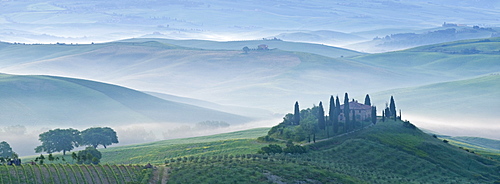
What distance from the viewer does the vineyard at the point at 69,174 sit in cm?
9294

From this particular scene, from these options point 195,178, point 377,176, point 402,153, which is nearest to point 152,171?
point 195,178

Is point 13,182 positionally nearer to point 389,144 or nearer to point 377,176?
point 377,176

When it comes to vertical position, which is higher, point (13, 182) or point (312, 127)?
point (312, 127)

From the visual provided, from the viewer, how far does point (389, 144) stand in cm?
14100

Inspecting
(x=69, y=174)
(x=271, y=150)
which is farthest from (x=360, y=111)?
(x=69, y=174)

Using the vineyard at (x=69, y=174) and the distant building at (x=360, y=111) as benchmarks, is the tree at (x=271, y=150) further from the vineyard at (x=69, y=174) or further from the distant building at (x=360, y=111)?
the distant building at (x=360, y=111)

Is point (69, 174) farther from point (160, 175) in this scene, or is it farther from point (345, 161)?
point (345, 161)

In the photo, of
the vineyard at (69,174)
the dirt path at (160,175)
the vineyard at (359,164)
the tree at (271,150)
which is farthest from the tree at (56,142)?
the vineyard at (69,174)

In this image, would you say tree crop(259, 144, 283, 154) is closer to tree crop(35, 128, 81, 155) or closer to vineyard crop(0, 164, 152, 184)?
vineyard crop(0, 164, 152, 184)

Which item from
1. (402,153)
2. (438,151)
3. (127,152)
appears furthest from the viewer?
(127,152)

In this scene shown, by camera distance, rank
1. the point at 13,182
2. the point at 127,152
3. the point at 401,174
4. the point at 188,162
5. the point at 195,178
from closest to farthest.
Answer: the point at 13,182 → the point at 195,178 → the point at 188,162 → the point at 401,174 → the point at 127,152

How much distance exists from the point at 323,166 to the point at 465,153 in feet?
156

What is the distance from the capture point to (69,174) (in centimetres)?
9594

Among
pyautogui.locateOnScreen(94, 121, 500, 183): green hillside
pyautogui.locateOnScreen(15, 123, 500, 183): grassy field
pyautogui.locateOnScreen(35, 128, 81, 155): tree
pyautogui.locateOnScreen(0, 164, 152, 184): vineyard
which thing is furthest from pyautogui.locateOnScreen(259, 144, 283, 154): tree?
pyautogui.locateOnScreen(35, 128, 81, 155): tree
